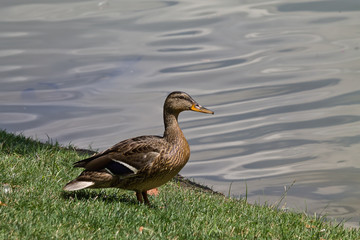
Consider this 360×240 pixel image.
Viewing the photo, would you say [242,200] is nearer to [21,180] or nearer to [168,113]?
[168,113]

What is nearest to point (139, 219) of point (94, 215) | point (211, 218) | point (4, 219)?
point (94, 215)

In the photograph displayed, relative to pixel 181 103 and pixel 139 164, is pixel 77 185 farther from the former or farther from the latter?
pixel 181 103

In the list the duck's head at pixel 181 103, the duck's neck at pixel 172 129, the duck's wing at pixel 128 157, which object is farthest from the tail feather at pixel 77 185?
the duck's head at pixel 181 103

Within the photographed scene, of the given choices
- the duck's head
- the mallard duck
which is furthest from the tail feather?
the duck's head

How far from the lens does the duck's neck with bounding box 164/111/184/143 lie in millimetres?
7625

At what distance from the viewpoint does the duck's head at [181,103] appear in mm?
7766

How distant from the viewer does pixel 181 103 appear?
306 inches

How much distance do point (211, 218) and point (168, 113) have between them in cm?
158

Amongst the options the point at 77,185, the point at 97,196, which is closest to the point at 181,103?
the point at 97,196

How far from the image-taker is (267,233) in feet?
22.1

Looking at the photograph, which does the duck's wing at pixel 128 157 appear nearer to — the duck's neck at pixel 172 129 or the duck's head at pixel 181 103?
the duck's neck at pixel 172 129

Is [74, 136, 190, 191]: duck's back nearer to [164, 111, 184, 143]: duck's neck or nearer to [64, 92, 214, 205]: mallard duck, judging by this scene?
[64, 92, 214, 205]: mallard duck

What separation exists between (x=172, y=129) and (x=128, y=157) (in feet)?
2.38

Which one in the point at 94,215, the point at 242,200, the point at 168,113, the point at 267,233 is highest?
the point at 168,113
